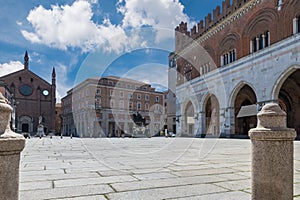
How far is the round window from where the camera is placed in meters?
62.3

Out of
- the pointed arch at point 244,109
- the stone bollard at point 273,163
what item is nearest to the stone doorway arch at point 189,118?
the pointed arch at point 244,109

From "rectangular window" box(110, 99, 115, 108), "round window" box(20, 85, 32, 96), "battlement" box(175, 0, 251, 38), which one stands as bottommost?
"rectangular window" box(110, 99, 115, 108)

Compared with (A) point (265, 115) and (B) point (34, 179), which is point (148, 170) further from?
(A) point (265, 115)

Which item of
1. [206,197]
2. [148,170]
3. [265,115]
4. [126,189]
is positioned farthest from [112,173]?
[265,115]

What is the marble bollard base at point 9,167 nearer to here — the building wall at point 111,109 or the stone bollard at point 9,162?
the stone bollard at point 9,162

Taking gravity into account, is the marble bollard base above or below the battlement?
below

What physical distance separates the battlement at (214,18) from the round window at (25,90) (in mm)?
43930

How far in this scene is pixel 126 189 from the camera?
3887 millimetres

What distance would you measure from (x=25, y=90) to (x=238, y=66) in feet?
180

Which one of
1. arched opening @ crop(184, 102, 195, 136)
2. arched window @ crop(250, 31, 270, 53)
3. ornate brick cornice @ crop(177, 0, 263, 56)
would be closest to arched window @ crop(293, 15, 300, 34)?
arched window @ crop(250, 31, 270, 53)

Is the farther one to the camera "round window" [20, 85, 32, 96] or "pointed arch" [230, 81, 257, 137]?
"round window" [20, 85, 32, 96]

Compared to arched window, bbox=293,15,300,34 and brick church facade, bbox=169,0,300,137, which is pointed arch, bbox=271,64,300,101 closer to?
brick church facade, bbox=169,0,300,137

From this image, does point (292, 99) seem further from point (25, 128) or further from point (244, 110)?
point (25, 128)

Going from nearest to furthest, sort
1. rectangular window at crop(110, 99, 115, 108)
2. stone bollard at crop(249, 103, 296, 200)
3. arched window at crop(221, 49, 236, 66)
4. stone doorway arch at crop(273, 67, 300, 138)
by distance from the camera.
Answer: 1. stone bollard at crop(249, 103, 296, 200)
2. stone doorway arch at crop(273, 67, 300, 138)
3. arched window at crop(221, 49, 236, 66)
4. rectangular window at crop(110, 99, 115, 108)
